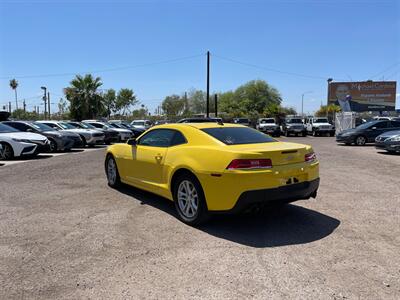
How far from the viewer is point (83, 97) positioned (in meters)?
48.7

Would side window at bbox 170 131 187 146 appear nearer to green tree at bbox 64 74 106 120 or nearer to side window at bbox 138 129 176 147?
side window at bbox 138 129 176 147

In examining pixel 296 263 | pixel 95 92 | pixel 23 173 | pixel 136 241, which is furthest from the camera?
pixel 95 92

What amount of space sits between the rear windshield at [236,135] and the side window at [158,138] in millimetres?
714

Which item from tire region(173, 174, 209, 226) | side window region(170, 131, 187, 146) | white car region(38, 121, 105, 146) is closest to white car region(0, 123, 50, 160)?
white car region(38, 121, 105, 146)

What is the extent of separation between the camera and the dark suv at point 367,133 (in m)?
21.8

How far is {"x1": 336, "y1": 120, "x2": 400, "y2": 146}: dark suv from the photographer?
21.8 metres

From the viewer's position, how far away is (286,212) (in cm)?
613

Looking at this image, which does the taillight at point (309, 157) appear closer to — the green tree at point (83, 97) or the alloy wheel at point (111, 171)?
the alloy wheel at point (111, 171)

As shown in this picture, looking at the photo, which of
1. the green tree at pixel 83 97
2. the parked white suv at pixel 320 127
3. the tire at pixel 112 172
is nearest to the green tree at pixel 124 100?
the green tree at pixel 83 97

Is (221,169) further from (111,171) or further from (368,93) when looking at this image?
(368,93)

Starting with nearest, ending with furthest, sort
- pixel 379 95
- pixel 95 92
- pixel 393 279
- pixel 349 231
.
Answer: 1. pixel 393 279
2. pixel 349 231
3. pixel 95 92
4. pixel 379 95

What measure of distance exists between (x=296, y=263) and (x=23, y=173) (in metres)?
8.79

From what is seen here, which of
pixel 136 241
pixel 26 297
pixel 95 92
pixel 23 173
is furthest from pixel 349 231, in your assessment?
pixel 95 92

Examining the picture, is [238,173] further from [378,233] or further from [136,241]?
[378,233]
